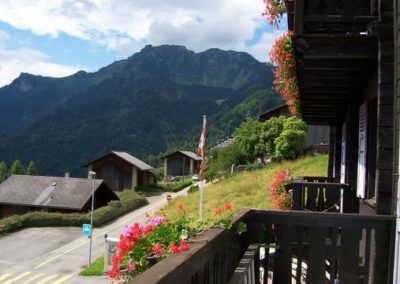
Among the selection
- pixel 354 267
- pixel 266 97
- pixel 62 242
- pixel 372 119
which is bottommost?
pixel 62 242

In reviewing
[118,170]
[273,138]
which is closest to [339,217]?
[273,138]

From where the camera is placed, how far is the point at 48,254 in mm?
29438

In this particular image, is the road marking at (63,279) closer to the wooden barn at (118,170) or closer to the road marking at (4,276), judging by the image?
the road marking at (4,276)

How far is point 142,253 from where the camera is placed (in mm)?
2758

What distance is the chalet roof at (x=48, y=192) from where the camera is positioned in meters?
43.5

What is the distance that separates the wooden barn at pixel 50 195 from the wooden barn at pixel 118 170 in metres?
14.6

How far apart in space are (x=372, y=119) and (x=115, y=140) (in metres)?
183

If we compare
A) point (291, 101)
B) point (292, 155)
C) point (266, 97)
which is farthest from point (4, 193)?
point (266, 97)

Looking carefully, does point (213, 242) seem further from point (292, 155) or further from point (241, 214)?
point (292, 155)

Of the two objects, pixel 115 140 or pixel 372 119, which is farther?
pixel 115 140

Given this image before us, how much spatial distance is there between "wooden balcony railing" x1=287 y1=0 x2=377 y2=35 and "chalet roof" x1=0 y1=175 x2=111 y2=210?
38971 millimetres

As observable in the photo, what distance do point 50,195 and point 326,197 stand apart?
1569 inches

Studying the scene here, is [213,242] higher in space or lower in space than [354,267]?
higher

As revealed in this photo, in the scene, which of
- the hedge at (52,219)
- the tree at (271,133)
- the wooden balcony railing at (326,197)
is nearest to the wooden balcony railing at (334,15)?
the wooden balcony railing at (326,197)
